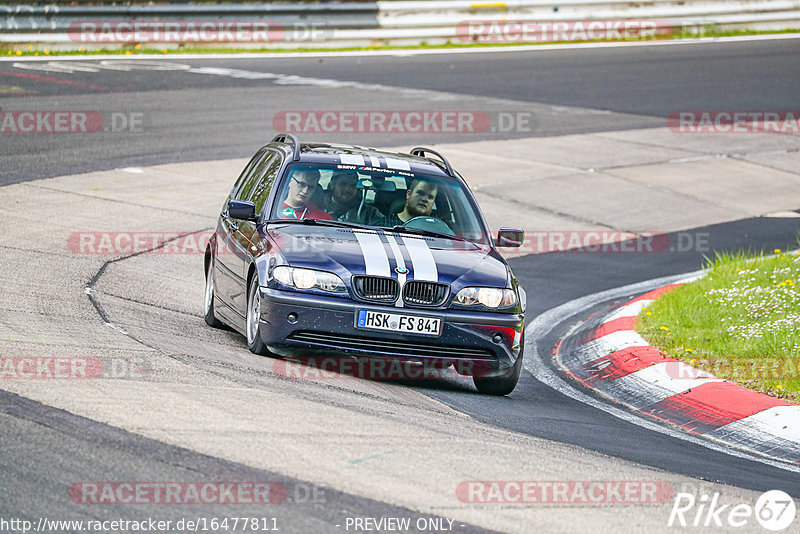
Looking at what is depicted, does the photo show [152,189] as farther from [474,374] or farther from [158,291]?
[474,374]

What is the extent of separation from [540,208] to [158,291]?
6.55m

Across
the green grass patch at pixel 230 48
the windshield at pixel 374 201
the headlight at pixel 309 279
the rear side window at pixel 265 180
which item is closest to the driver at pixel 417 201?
the windshield at pixel 374 201

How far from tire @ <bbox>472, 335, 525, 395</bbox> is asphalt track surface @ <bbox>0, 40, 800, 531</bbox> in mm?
92

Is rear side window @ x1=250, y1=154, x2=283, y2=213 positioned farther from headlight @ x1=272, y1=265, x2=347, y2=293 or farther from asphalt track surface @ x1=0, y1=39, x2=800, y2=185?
asphalt track surface @ x1=0, y1=39, x2=800, y2=185

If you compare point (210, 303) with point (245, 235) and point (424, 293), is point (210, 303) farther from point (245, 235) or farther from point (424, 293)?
point (424, 293)

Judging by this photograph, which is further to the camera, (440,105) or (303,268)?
(440,105)

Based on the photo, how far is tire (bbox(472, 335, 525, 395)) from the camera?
8078 millimetres

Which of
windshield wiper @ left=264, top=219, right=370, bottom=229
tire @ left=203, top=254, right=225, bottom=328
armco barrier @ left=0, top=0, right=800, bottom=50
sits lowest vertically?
tire @ left=203, top=254, right=225, bottom=328

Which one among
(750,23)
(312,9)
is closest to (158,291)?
(312,9)

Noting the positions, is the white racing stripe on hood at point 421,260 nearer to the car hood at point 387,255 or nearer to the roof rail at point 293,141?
the car hood at point 387,255

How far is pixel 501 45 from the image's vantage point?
2984cm

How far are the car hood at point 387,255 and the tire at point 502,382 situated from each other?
1.86 feet

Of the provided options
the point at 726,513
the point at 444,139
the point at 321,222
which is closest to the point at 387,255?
the point at 321,222

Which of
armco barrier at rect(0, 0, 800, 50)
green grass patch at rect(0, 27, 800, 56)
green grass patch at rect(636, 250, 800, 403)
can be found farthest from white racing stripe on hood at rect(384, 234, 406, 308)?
armco barrier at rect(0, 0, 800, 50)
